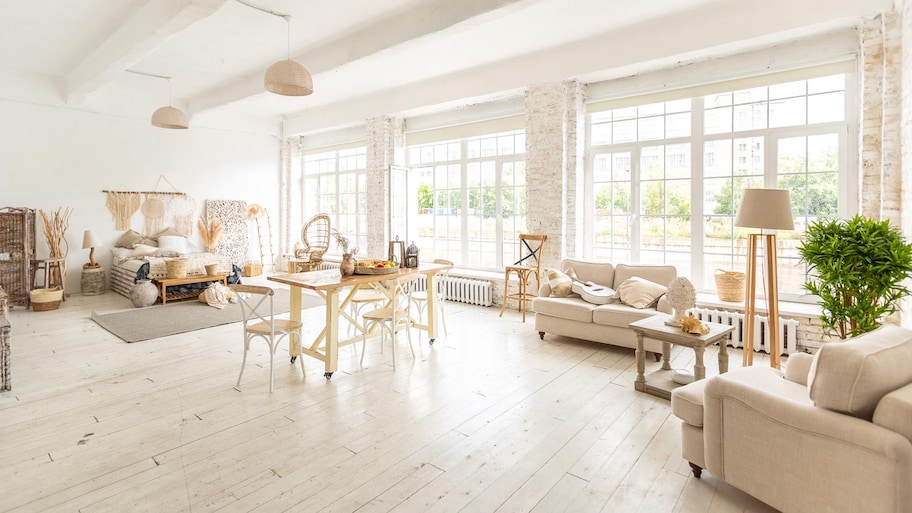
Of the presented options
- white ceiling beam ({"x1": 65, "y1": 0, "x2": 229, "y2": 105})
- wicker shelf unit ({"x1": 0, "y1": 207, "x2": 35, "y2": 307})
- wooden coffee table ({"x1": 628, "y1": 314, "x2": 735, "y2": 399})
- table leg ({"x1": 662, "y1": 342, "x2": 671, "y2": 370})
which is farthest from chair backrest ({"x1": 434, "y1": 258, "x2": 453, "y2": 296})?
wicker shelf unit ({"x1": 0, "y1": 207, "x2": 35, "y2": 307})

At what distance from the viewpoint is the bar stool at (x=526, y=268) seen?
252 inches

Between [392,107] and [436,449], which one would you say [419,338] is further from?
[392,107]

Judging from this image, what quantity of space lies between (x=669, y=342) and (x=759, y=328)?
177 centimetres

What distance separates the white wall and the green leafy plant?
10395 millimetres

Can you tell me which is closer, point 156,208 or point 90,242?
point 90,242

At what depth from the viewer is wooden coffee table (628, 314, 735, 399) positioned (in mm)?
3420

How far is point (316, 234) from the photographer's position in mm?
10820

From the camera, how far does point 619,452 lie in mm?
2779

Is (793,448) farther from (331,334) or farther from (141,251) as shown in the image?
(141,251)

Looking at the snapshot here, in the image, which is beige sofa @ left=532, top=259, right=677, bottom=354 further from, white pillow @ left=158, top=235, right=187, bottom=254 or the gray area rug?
white pillow @ left=158, top=235, right=187, bottom=254

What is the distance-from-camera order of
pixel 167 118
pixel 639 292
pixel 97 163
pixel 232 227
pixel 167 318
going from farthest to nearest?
pixel 232 227
pixel 97 163
pixel 167 118
pixel 167 318
pixel 639 292

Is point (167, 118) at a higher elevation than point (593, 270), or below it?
higher

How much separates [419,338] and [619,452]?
2.68 meters

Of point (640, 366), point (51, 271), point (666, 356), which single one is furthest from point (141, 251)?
point (666, 356)
